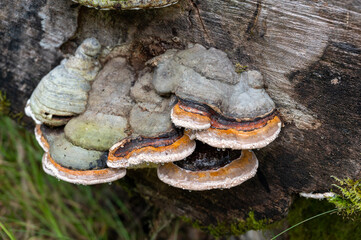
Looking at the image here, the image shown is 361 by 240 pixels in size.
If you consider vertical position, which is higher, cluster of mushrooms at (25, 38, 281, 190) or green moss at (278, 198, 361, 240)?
cluster of mushrooms at (25, 38, 281, 190)

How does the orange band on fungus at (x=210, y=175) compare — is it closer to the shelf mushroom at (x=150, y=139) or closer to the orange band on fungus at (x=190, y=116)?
the shelf mushroom at (x=150, y=139)

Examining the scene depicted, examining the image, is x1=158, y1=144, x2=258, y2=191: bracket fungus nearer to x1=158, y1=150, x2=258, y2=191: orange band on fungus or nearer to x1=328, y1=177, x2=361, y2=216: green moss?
x1=158, y1=150, x2=258, y2=191: orange band on fungus

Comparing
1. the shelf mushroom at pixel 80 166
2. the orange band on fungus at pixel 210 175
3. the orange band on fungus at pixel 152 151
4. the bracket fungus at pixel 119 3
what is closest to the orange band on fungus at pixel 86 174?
the shelf mushroom at pixel 80 166

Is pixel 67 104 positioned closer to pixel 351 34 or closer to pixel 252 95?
pixel 252 95

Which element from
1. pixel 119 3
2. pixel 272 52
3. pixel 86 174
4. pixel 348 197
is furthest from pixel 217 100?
pixel 348 197

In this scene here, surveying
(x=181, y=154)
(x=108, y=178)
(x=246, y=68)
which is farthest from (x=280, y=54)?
(x=108, y=178)

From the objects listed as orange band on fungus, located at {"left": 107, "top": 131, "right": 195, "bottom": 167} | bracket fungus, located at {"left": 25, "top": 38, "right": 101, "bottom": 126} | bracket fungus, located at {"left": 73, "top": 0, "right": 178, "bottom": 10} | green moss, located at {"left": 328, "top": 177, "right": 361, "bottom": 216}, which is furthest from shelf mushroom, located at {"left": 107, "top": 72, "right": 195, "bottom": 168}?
green moss, located at {"left": 328, "top": 177, "right": 361, "bottom": 216}

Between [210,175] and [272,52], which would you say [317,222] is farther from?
[272,52]
